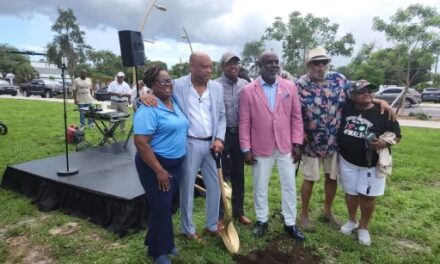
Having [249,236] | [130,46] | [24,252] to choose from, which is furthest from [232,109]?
[130,46]

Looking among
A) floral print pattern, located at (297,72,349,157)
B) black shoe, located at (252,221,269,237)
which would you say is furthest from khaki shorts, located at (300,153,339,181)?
black shoe, located at (252,221,269,237)

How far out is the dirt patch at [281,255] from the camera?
3.11 m

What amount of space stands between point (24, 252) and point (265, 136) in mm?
2486

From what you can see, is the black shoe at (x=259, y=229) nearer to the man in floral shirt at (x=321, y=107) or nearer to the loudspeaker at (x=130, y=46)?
the man in floral shirt at (x=321, y=107)

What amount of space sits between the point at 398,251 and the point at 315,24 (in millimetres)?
22676

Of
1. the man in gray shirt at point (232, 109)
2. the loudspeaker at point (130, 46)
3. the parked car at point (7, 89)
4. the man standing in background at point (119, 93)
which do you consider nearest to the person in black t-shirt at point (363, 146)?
the man in gray shirt at point (232, 109)

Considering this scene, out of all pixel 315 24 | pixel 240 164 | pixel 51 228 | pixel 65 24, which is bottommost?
pixel 51 228

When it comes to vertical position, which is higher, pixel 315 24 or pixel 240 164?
pixel 315 24

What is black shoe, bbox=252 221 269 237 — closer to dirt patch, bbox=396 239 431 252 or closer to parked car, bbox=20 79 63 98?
dirt patch, bbox=396 239 431 252

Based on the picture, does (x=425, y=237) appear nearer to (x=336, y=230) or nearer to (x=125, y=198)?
(x=336, y=230)

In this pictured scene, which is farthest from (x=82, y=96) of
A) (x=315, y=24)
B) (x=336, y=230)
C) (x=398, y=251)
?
(x=315, y=24)

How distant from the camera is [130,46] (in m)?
5.86

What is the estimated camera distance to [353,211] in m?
3.66

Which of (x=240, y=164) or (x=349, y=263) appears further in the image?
(x=240, y=164)
